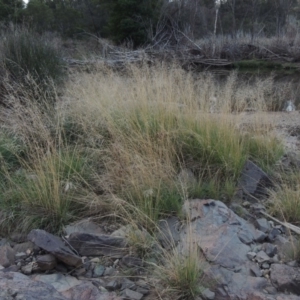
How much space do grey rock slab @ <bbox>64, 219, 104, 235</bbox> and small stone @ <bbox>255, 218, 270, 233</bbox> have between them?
1268 millimetres

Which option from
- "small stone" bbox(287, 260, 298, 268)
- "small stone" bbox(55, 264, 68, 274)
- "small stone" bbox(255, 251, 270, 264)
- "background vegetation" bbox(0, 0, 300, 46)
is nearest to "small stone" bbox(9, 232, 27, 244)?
"small stone" bbox(55, 264, 68, 274)

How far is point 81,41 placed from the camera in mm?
19062

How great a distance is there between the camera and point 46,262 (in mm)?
2945

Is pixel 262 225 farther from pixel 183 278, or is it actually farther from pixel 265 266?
pixel 183 278

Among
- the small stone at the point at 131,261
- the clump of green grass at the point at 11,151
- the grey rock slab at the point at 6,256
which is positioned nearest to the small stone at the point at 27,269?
the grey rock slab at the point at 6,256

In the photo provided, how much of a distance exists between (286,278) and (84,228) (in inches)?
62.2

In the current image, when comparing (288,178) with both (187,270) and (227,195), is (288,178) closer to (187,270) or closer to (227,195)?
(227,195)

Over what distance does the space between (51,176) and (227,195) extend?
63.3 inches

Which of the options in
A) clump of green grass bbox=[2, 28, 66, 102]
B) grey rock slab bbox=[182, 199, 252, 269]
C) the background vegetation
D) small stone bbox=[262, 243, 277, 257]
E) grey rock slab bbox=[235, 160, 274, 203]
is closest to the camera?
grey rock slab bbox=[182, 199, 252, 269]

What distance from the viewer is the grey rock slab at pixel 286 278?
8.68ft

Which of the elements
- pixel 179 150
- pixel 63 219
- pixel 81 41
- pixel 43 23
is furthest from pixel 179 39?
pixel 63 219

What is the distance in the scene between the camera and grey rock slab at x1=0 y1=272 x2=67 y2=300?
7.66 feet

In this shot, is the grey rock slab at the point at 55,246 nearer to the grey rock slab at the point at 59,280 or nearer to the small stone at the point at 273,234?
the grey rock slab at the point at 59,280

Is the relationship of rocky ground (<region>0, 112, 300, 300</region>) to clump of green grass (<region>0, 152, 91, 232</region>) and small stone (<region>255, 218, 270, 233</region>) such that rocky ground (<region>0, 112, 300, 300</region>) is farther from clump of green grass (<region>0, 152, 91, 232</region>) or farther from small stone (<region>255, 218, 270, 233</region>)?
clump of green grass (<region>0, 152, 91, 232</region>)
